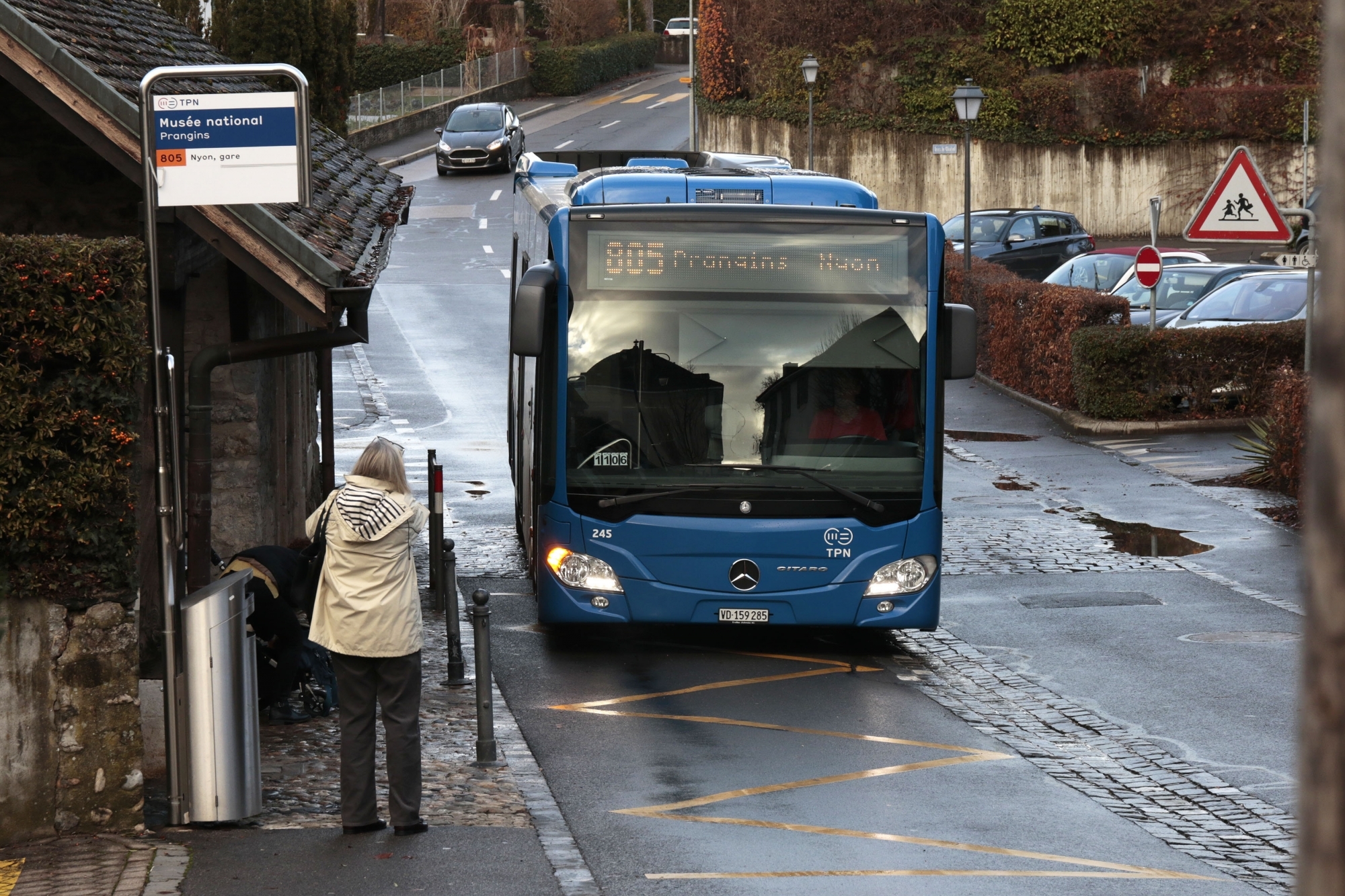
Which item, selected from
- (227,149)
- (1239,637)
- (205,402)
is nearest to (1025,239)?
(1239,637)

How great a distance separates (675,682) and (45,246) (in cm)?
534

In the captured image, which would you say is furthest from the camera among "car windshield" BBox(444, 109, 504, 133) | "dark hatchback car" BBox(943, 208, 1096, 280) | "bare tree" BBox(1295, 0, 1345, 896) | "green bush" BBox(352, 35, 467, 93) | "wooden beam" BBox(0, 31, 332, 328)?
"green bush" BBox(352, 35, 467, 93)

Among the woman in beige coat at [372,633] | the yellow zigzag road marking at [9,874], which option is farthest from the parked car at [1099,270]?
A: the yellow zigzag road marking at [9,874]

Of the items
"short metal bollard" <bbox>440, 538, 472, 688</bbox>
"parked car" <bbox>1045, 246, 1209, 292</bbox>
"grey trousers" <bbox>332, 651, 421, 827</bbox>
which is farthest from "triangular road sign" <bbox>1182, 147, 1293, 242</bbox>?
"grey trousers" <bbox>332, 651, 421, 827</bbox>

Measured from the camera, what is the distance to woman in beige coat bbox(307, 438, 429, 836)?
278 inches

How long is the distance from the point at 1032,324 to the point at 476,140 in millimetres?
A: 31522

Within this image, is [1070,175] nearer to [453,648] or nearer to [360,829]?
[453,648]

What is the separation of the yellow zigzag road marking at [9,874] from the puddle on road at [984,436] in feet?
55.1

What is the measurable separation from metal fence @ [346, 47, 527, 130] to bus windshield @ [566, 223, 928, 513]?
50.4 metres

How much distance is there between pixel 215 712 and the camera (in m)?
6.98

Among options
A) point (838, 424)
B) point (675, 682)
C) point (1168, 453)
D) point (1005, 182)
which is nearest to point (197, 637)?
point (675, 682)

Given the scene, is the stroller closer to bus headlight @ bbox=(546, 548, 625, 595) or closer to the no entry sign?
bus headlight @ bbox=(546, 548, 625, 595)

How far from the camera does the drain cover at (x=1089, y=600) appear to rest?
43.0 feet

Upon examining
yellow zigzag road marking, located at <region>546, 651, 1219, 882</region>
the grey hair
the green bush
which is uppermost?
the green bush
